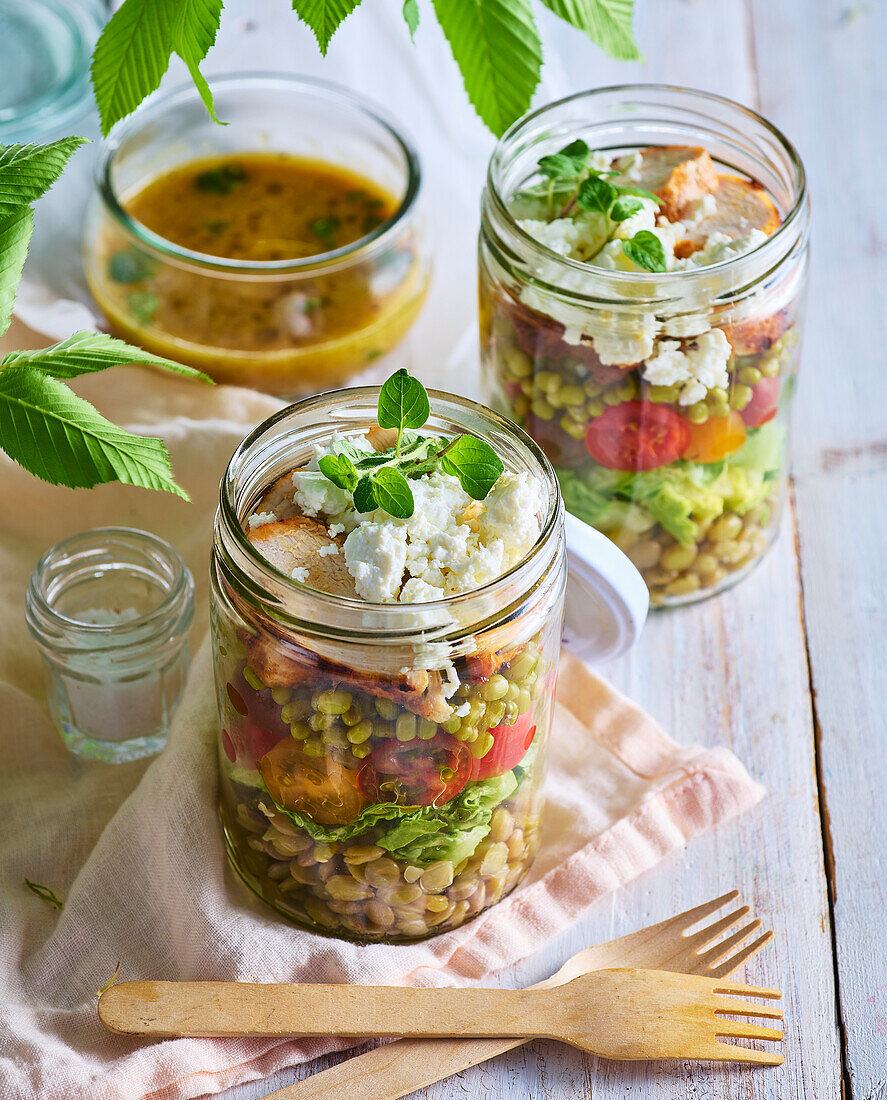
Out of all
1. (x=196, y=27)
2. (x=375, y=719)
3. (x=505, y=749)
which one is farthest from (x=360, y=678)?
(x=196, y=27)

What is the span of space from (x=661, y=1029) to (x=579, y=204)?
709mm

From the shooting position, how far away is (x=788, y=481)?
1523 millimetres

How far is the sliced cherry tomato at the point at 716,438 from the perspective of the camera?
1.21 m

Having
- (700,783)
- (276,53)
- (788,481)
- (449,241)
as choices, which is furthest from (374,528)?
(276,53)

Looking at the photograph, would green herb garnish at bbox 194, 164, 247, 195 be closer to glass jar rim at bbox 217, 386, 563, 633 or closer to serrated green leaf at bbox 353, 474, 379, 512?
glass jar rim at bbox 217, 386, 563, 633

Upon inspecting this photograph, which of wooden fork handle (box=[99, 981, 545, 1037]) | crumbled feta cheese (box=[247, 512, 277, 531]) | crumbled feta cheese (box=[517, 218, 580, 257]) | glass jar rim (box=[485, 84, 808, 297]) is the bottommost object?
wooden fork handle (box=[99, 981, 545, 1037])

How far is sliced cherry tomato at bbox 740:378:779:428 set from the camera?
48.3 inches

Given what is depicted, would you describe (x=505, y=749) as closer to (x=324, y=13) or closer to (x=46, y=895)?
(x=46, y=895)

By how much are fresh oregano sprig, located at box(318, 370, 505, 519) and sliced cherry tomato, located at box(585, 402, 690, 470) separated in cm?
28

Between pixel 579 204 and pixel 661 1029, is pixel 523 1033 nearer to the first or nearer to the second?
pixel 661 1029

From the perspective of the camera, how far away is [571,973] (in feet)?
3.49

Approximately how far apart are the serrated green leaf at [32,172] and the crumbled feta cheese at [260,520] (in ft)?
0.91

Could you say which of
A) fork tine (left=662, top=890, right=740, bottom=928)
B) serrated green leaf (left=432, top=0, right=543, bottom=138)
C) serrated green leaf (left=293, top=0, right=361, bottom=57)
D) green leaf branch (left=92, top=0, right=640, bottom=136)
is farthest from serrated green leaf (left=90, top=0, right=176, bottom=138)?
fork tine (left=662, top=890, right=740, bottom=928)

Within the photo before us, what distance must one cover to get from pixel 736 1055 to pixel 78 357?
2.39 ft
